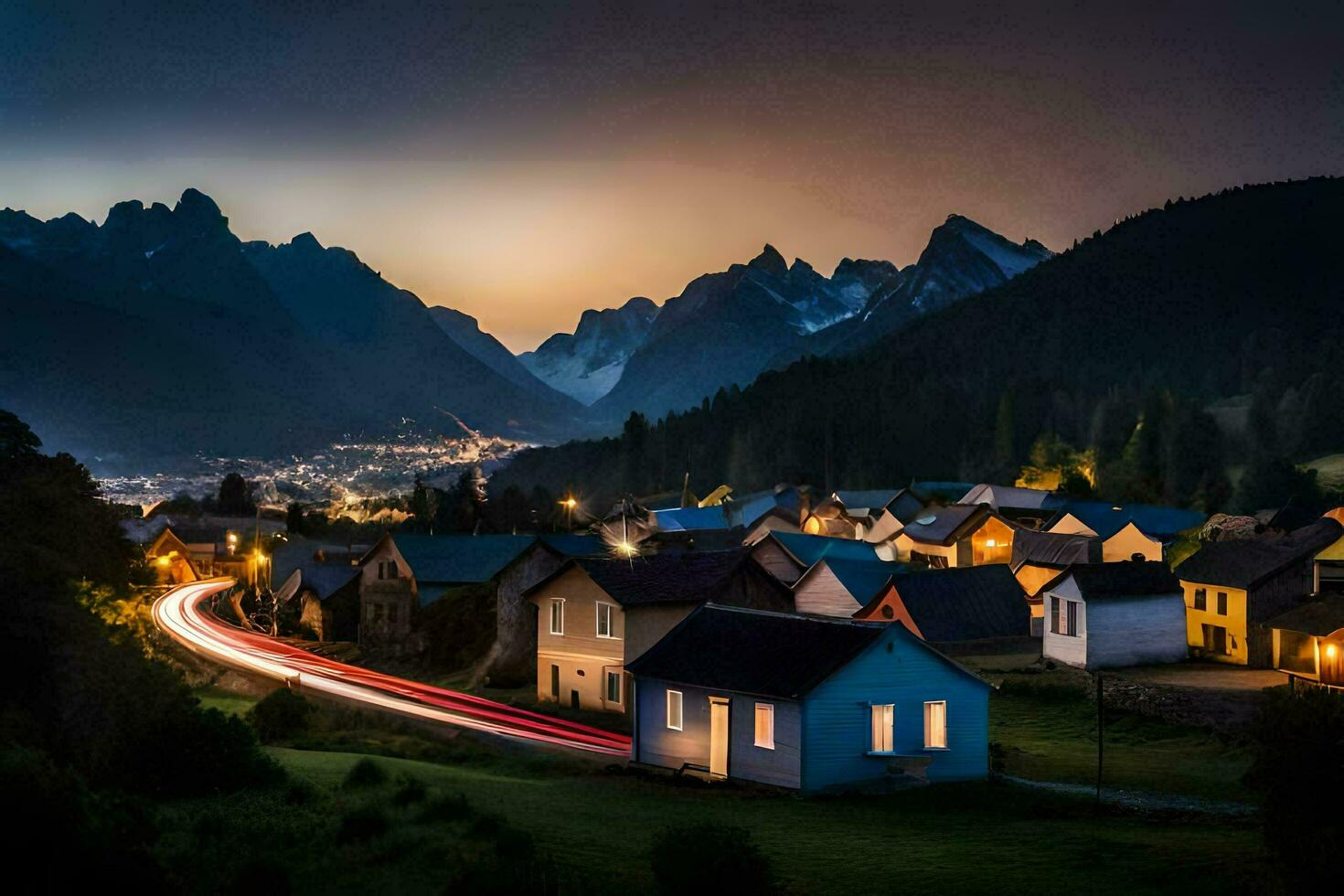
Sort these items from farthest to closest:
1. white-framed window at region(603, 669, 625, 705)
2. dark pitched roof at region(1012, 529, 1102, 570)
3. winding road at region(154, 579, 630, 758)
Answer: dark pitched roof at region(1012, 529, 1102, 570)
white-framed window at region(603, 669, 625, 705)
winding road at region(154, 579, 630, 758)

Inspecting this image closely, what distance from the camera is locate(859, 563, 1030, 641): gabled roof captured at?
2749 inches

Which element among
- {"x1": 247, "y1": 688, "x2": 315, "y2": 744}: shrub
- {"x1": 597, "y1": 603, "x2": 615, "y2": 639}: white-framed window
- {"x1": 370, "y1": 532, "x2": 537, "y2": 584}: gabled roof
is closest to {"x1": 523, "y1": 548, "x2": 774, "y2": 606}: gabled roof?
{"x1": 597, "y1": 603, "x2": 615, "y2": 639}: white-framed window

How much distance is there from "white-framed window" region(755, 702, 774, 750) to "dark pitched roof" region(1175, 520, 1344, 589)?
39955 millimetres

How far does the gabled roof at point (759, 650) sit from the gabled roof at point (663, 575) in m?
9.31

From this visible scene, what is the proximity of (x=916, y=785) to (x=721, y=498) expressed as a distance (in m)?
134

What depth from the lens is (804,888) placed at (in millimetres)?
22047

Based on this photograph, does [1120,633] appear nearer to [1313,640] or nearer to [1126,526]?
[1313,640]

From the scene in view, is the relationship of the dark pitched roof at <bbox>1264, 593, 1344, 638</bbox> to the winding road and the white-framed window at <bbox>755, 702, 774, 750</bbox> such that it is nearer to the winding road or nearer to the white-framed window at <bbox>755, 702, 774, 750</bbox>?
the winding road

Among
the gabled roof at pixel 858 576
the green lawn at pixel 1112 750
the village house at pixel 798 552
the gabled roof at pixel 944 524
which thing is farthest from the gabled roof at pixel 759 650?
the gabled roof at pixel 944 524

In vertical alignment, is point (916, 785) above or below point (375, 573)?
below

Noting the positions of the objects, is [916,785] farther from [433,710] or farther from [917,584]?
[917,584]

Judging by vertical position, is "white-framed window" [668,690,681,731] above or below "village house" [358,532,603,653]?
below

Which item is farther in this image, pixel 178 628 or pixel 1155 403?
pixel 1155 403

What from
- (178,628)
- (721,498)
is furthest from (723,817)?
(721,498)
